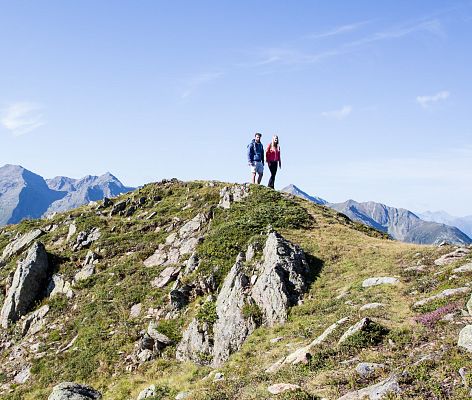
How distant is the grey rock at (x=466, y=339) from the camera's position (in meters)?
12.7

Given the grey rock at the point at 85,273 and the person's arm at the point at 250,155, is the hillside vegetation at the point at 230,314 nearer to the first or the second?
the grey rock at the point at 85,273

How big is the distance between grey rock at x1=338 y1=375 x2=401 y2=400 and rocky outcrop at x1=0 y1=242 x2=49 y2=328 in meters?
30.0

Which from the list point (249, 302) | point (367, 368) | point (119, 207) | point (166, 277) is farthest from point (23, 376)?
point (367, 368)

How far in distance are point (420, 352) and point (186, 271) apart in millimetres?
19785

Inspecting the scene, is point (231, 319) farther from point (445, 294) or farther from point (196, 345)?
point (445, 294)

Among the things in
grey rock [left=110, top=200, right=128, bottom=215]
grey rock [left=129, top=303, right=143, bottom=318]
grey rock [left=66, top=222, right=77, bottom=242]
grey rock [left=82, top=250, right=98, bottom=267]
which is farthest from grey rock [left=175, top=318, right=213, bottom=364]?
grey rock [left=110, top=200, right=128, bottom=215]

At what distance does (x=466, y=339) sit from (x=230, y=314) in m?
13.7

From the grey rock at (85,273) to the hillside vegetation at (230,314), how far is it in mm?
116

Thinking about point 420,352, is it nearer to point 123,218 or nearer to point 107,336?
point 107,336

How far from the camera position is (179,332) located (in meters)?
25.5

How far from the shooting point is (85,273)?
35.8 meters

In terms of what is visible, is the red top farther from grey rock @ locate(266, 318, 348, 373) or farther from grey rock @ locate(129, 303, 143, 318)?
grey rock @ locate(266, 318, 348, 373)

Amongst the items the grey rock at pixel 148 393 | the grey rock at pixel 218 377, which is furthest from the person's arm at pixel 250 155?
the grey rock at pixel 148 393

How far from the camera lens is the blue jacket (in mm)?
39375
